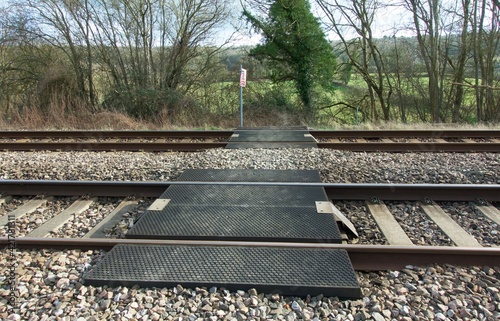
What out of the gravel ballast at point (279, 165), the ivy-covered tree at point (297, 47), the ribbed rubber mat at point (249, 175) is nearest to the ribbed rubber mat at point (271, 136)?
the gravel ballast at point (279, 165)

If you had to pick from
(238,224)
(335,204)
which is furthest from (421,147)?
(238,224)

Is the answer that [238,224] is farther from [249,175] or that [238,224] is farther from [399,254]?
[249,175]

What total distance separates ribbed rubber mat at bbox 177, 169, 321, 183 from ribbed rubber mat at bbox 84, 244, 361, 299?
7.26 feet

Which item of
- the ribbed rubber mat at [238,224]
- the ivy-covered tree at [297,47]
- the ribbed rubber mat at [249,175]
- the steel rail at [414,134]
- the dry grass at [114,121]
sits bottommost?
the ribbed rubber mat at [238,224]

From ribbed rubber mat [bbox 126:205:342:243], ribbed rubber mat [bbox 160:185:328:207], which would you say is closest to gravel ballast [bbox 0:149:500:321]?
ribbed rubber mat [bbox 126:205:342:243]

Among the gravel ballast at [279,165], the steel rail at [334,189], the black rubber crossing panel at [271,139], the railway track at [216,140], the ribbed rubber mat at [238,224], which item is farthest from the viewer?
the black rubber crossing panel at [271,139]

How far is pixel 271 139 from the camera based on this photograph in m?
9.06

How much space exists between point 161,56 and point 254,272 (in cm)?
1688

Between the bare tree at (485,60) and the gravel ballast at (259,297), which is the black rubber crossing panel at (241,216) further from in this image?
the bare tree at (485,60)

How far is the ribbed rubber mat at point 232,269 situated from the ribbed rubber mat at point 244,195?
118cm

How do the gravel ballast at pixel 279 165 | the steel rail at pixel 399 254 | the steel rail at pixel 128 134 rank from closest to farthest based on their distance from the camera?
the steel rail at pixel 399 254 → the gravel ballast at pixel 279 165 → the steel rail at pixel 128 134

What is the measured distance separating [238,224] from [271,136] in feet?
18.6

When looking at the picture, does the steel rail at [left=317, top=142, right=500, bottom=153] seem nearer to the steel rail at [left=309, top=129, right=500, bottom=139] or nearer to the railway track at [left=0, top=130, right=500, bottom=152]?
the railway track at [left=0, top=130, right=500, bottom=152]

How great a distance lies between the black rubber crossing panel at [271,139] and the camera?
8.38m
